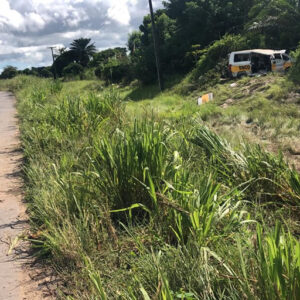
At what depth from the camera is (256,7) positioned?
949 inches

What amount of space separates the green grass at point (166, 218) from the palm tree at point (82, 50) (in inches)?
2515

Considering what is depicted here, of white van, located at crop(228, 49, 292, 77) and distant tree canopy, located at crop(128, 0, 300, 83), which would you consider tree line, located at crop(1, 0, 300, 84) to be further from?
white van, located at crop(228, 49, 292, 77)

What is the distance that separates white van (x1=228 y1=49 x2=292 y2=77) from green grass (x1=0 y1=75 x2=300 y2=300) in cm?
1426

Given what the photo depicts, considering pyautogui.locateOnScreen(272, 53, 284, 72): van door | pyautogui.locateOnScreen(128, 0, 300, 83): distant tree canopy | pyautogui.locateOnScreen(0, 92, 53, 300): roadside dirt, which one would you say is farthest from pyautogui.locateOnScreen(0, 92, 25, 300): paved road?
pyautogui.locateOnScreen(128, 0, 300, 83): distant tree canopy

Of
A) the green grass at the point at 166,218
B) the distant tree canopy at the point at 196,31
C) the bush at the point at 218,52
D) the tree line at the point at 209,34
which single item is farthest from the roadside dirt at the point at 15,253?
the distant tree canopy at the point at 196,31

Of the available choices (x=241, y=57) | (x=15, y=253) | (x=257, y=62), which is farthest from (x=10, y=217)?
(x=257, y=62)

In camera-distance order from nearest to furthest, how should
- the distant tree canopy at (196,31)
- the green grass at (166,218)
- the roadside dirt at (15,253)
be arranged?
1. the green grass at (166,218)
2. the roadside dirt at (15,253)
3. the distant tree canopy at (196,31)

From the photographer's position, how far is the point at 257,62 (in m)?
18.4

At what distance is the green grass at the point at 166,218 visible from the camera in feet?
6.23

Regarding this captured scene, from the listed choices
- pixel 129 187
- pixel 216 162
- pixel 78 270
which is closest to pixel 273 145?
pixel 216 162

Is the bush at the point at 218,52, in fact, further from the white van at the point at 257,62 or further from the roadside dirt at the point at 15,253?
the roadside dirt at the point at 15,253

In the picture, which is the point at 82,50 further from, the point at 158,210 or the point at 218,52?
the point at 158,210

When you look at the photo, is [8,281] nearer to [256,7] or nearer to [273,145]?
[273,145]

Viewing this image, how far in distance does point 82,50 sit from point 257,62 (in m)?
52.4
